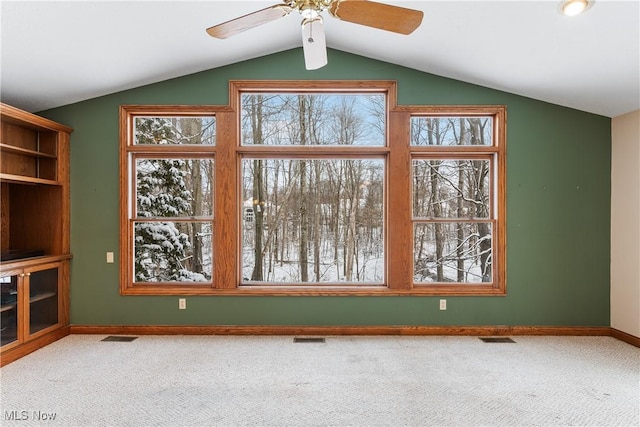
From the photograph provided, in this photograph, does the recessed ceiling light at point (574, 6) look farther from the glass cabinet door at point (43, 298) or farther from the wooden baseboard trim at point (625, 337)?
the glass cabinet door at point (43, 298)

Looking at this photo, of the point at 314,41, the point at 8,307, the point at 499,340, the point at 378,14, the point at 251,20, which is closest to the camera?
the point at 378,14

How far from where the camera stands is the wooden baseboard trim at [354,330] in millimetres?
3803

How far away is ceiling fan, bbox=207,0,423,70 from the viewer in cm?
182

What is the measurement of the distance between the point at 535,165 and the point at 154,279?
448 centimetres

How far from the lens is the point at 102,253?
12.6 ft

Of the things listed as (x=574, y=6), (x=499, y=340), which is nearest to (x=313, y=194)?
(x=499, y=340)

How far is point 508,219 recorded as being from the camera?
3.84 meters

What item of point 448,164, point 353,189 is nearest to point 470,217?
point 448,164

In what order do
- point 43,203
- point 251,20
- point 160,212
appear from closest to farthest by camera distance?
point 251,20, point 43,203, point 160,212

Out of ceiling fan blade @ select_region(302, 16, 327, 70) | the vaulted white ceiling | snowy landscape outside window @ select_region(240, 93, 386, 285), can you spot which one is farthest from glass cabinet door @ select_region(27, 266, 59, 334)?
ceiling fan blade @ select_region(302, 16, 327, 70)

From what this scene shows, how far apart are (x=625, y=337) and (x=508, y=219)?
166 centimetres

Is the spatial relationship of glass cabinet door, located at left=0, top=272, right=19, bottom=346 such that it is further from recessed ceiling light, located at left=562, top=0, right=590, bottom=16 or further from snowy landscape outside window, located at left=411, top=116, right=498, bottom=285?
recessed ceiling light, located at left=562, top=0, right=590, bottom=16

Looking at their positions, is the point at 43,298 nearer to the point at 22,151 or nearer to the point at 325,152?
the point at 22,151

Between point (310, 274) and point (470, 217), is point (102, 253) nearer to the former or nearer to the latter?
point (310, 274)
